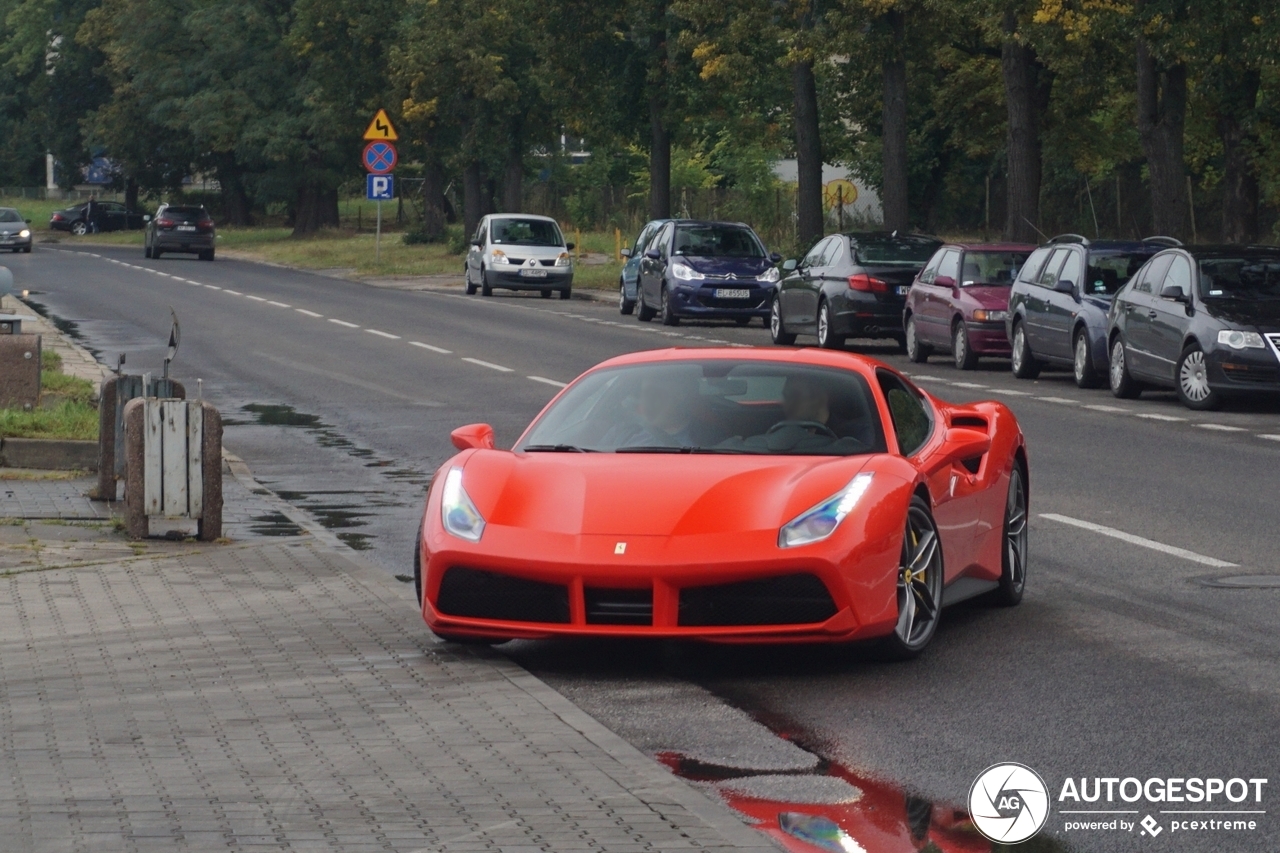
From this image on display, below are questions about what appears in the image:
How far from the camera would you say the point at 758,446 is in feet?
30.1

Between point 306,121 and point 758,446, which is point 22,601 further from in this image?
point 306,121

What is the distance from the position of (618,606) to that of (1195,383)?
1436 centimetres

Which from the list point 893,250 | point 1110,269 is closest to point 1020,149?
point 893,250

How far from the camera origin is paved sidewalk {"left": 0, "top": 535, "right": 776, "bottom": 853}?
5.87 meters

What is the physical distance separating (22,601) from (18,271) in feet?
166

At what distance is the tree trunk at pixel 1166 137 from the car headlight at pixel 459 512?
2549 cm

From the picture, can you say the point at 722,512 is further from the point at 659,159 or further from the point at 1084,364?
the point at 659,159

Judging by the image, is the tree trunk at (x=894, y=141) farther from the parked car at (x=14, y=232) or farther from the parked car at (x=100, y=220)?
the parked car at (x=100, y=220)

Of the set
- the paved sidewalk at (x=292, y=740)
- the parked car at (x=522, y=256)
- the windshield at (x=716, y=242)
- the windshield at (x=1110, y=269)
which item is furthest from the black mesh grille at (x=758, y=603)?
the parked car at (x=522, y=256)

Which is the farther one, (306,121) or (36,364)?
(306,121)

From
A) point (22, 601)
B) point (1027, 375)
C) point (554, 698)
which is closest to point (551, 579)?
point (554, 698)

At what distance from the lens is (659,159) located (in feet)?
175

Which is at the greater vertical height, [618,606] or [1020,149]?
[1020,149]

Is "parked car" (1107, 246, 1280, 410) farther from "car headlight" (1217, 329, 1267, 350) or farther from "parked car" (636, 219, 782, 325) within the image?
Result: "parked car" (636, 219, 782, 325)
